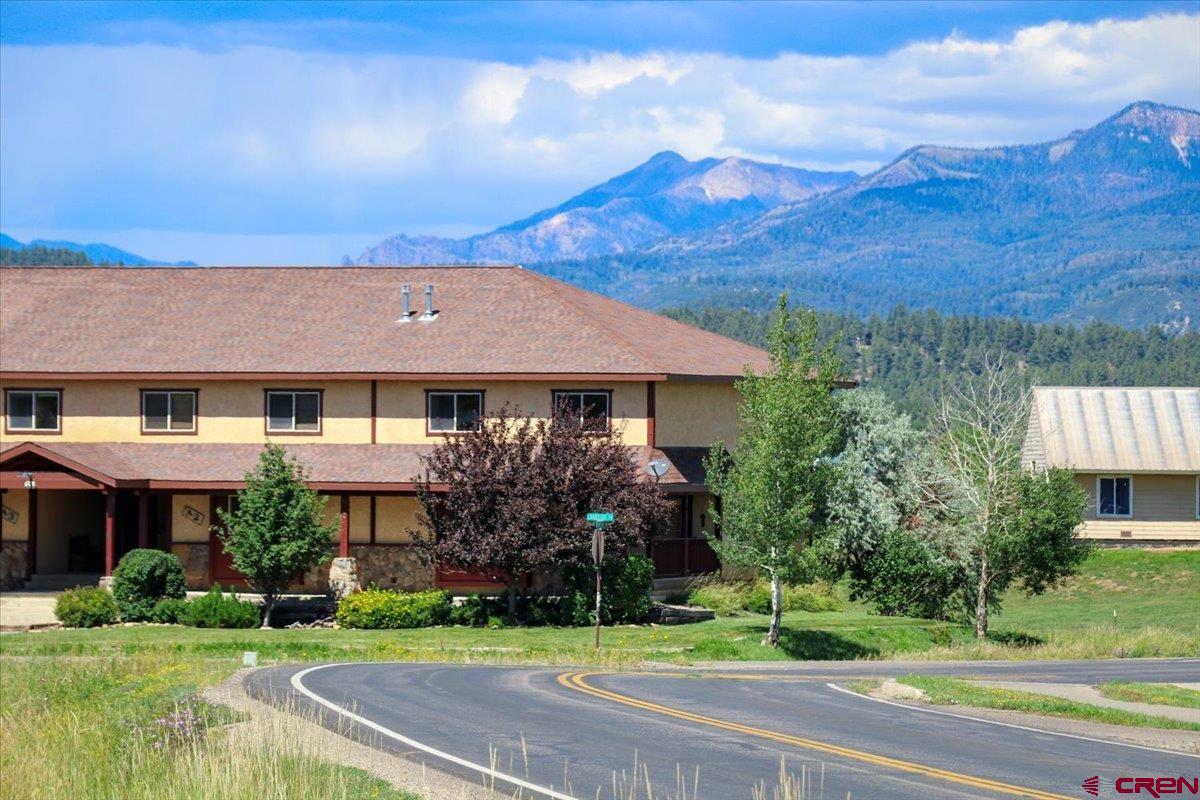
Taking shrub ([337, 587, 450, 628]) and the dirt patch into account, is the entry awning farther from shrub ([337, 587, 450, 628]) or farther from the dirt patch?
the dirt patch

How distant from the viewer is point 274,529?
126ft

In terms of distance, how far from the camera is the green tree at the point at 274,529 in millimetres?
38062

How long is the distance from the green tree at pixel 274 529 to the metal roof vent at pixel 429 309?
8.79 meters

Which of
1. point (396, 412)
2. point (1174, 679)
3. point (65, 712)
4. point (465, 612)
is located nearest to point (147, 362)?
point (396, 412)

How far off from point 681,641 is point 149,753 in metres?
19.5

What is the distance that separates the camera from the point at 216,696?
21453 mm

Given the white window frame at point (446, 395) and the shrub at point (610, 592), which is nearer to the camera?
the shrub at point (610, 592)

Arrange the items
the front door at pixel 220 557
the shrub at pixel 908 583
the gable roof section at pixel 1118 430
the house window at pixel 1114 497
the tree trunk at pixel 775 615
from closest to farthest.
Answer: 1. the tree trunk at pixel 775 615
2. the shrub at pixel 908 583
3. the front door at pixel 220 557
4. the gable roof section at pixel 1118 430
5. the house window at pixel 1114 497

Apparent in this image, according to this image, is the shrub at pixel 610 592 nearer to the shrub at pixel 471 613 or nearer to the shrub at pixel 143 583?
the shrub at pixel 471 613

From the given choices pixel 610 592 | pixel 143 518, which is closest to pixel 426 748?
pixel 610 592

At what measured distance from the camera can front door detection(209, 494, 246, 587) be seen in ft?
143

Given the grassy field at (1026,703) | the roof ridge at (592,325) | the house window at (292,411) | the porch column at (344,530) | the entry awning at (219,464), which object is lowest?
the grassy field at (1026,703)

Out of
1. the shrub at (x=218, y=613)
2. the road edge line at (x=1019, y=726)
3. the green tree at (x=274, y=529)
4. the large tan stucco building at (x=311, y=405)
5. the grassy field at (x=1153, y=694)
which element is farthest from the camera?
the large tan stucco building at (x=311, y=405)

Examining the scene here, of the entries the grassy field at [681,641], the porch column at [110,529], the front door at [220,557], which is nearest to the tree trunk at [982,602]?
the grassy field at [681,641]
